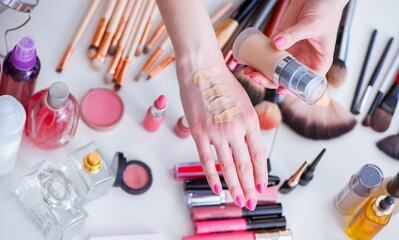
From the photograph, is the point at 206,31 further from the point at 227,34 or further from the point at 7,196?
the point at 7,196

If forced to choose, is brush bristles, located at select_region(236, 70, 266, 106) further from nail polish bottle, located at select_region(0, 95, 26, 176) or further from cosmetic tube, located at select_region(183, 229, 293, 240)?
nail polish bottle, located at select_region(0, 95, 26, 176)

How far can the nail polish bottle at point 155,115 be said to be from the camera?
0.98 meters

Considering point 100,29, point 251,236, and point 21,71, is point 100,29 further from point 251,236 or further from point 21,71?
point 251,236

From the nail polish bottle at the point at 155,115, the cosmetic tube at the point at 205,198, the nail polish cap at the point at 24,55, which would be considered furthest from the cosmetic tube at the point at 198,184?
the nail polish cap at the point at 24,55

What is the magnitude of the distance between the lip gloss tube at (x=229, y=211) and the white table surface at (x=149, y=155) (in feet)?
0.07

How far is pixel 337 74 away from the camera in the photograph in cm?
115

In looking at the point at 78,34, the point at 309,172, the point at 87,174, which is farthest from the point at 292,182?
the point at 78,34

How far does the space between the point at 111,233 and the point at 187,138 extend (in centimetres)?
21

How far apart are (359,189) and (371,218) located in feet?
0.17

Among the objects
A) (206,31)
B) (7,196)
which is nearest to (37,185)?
(7,196)

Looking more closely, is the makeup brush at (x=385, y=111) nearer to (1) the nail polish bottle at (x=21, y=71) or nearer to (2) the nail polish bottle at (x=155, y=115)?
(2) the nail polish bottle at (x=155, y=115)

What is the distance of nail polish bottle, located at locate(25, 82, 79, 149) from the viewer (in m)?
0.91

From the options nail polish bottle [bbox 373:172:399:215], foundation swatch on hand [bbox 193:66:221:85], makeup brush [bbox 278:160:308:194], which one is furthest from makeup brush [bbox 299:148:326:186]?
foundation swatch on hand [bbox 193:66:221:85]

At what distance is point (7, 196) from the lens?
92 centimetres
